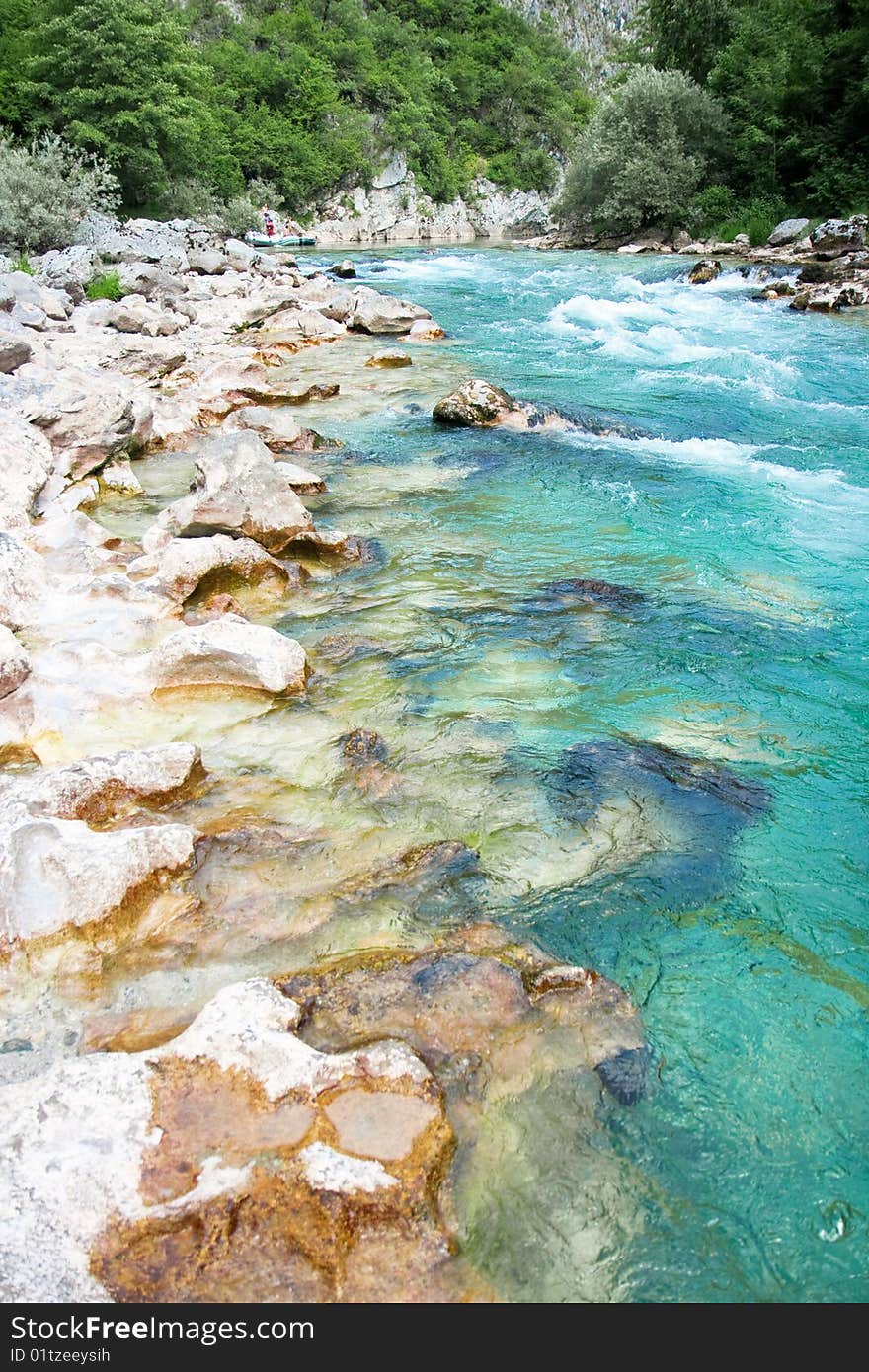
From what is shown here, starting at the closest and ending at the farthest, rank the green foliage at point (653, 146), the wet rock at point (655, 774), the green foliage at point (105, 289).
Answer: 1. the wet rock at point (655, 774)
2. the green foliage at point (105, 289)
3. the green foliage at point (653, 146)

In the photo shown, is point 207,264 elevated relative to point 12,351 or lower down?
elevated

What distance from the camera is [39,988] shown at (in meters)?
2.72

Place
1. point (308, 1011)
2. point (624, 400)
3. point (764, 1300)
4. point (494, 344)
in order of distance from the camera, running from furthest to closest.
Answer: point (494, 344) < point (624, 400) < point (308, 1011) < point (764, 1300)

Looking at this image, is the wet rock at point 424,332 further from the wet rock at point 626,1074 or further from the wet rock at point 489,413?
the wet rock at point 626,1074

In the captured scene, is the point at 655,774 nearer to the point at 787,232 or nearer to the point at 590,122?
the point at 787,232

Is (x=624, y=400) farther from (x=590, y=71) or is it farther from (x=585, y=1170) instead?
(x=590, y=71)

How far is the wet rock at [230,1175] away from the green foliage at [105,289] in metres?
17.6

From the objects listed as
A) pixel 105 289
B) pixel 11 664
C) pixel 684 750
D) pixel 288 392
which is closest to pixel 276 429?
pixel 288 392

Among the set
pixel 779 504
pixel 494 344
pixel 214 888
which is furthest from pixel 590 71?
pixel 214 888

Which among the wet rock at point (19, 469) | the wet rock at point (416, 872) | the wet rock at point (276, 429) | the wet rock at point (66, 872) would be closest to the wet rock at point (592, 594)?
the wet rock at point (416, 872)

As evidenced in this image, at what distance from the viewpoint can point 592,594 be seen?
226 inches

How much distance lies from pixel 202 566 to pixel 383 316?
11.9m

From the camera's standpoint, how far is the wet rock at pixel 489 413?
32.0 ft
